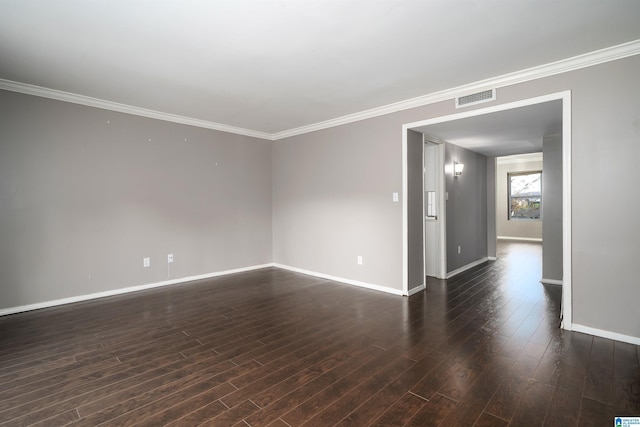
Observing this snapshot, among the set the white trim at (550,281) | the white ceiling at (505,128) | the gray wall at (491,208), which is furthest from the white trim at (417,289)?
the gray wall at (491,208)

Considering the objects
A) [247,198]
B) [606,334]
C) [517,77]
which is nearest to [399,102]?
[517,77]

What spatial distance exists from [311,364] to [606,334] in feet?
8.97

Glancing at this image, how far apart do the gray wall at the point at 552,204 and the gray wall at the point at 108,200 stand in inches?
193

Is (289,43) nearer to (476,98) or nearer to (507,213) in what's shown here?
(476,98)

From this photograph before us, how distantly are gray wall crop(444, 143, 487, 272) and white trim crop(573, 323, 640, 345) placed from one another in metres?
2.36

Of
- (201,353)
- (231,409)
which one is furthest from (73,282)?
(231,409)

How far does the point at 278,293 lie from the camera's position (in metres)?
4.46

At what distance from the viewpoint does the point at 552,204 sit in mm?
4863

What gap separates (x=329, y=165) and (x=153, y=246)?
9.76ft

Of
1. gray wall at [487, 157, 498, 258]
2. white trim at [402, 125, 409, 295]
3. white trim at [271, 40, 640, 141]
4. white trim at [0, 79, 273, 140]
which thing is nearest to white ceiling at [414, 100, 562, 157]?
white trim at [271, 40, 640, 141]

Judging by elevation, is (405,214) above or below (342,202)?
below

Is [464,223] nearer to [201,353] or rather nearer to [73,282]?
[201,353]

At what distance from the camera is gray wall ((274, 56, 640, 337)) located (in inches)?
112

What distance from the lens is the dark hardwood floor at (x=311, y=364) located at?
1.91 metres
